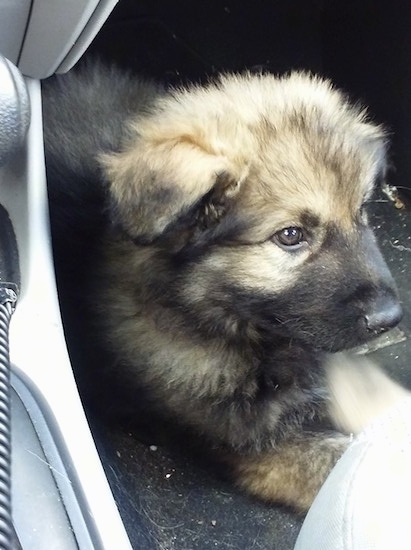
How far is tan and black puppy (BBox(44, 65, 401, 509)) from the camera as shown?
1130 millimetres

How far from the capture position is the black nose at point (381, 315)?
1.18 meters

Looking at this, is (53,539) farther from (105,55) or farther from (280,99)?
(105,55)

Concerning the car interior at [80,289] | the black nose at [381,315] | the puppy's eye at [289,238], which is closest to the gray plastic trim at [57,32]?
the car interior at [80,289]

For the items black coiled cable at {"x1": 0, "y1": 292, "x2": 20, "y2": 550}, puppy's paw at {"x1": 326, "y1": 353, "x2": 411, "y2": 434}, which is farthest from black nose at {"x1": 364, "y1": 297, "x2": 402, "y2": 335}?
black coiled cable at {"x1": 0, "y1": 292, "x2": 20, "y2": 550}

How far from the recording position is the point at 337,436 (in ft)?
4.58

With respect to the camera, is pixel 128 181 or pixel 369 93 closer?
pixel 128 181

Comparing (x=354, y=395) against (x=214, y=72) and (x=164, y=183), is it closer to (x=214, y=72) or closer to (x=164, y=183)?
(x=164, y=183)

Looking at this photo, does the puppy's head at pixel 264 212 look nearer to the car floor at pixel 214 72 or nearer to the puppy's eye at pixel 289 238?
the puppy's eye at pixel 289 238

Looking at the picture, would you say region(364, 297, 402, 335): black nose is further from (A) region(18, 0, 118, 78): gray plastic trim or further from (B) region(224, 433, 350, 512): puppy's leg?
(A) region(18, 0, 118, 78): gray plastic trim

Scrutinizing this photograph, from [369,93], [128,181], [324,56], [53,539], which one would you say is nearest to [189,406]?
[128,181]

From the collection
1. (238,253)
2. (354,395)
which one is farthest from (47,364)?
(354,395)

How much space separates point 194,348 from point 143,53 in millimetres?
1064

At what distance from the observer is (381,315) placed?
46.6 inches

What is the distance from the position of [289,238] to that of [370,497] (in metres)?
0.54
